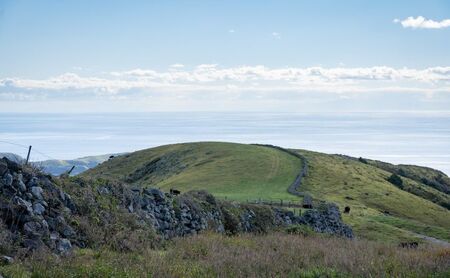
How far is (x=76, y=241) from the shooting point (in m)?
13.8

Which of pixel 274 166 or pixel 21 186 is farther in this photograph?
pixel 274 166

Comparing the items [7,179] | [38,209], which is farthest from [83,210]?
[7,179]

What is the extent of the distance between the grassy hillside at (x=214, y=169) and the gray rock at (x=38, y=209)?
37.1 meters

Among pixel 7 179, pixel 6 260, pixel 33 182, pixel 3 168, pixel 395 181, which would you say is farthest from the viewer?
pixel 395 181

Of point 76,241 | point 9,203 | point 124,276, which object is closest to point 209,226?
point 76,241

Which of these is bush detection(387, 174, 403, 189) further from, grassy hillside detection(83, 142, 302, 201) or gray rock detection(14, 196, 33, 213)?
gray rock detection(14, 196, 33, 213)

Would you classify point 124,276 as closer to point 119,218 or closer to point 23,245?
point 23,245

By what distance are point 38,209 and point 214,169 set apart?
7163cm

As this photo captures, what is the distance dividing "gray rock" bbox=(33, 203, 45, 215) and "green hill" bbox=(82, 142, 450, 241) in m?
27.2

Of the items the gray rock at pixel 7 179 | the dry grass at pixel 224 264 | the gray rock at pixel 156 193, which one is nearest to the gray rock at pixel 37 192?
the gray rock at pixel 7 179

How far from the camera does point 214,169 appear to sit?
279ft

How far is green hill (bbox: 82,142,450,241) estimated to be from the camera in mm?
50375

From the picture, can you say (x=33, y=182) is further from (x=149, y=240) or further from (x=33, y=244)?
(x=149, y=240)

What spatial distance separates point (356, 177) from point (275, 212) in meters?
59.5
